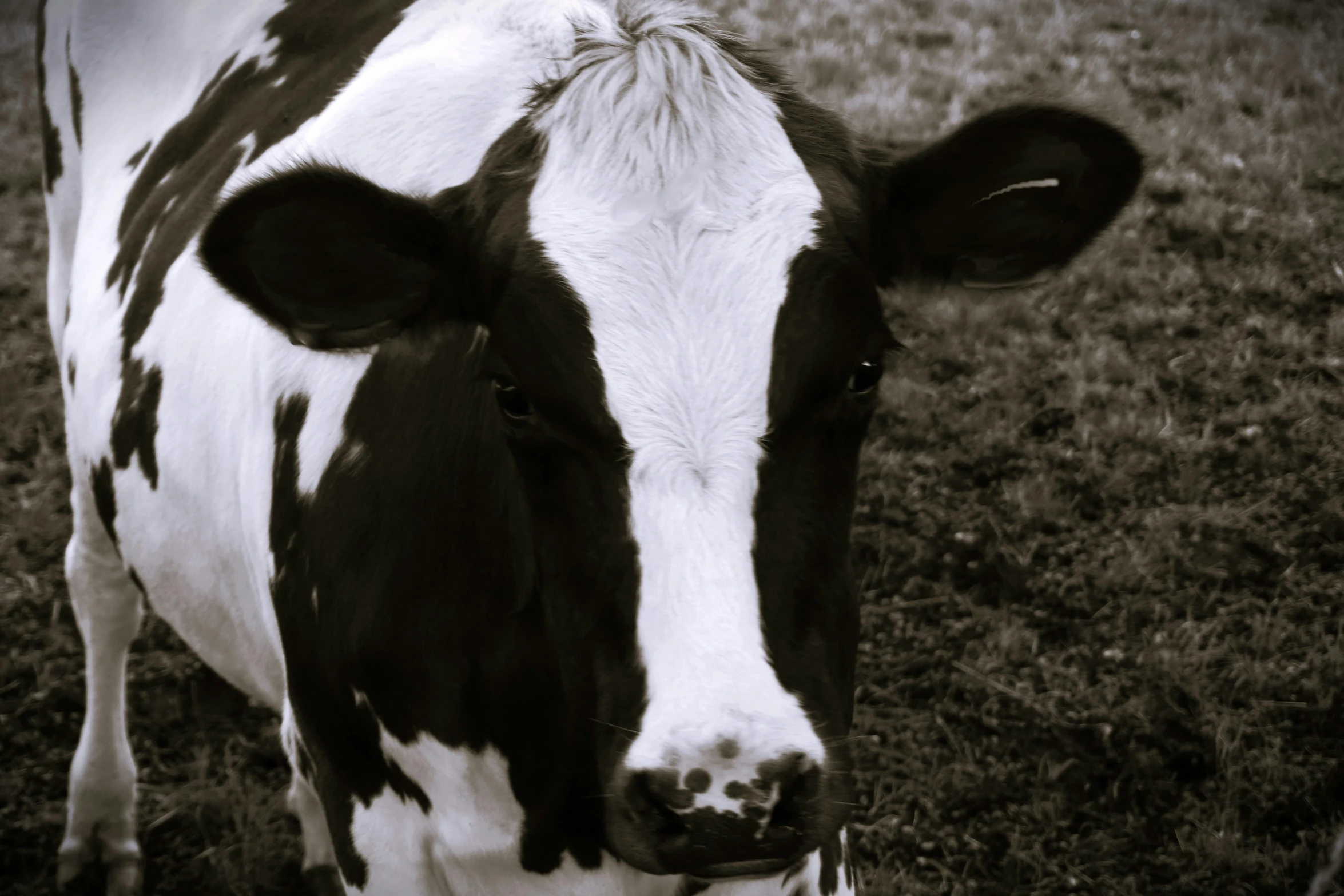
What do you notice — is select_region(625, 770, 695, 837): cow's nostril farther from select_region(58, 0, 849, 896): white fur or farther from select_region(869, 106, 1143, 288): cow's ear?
select_region(869, 106, 1143, 288): cow's ear

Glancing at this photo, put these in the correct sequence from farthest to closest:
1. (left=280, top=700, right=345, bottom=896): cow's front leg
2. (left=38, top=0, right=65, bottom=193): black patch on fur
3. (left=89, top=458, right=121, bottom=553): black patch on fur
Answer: (left=38, top=0, right=65, bottom=193): black patch on fur
(left=280, top=700, right=345, bottom=896): cow's front leg
(left=89, top=458, right=121, bottom=553): black patch on fur

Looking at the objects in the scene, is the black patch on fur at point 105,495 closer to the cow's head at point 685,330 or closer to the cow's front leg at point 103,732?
the cow's front leg at point 103,732

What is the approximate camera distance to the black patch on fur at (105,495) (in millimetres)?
2766

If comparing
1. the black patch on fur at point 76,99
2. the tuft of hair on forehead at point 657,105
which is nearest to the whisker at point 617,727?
the tuft of hair on forehead at point 657,105

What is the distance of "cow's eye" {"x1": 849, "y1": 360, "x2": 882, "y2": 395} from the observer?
156 cm

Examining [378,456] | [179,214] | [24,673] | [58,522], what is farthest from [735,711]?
[58,522]

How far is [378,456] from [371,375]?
0.48ft

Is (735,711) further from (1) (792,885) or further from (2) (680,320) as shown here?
(1) (792,885)

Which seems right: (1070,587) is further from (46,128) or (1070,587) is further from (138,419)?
(46,128)

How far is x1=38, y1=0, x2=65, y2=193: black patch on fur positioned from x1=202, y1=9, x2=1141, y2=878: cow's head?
2249 mm

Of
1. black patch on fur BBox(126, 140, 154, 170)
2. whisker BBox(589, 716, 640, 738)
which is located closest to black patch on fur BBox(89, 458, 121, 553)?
black patch on fur BBox(126, 140, 154, 170)

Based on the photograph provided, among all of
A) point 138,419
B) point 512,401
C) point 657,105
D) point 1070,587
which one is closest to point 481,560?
point 512,401

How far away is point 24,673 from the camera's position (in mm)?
3752

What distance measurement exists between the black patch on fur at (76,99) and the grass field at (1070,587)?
4.98 ft
